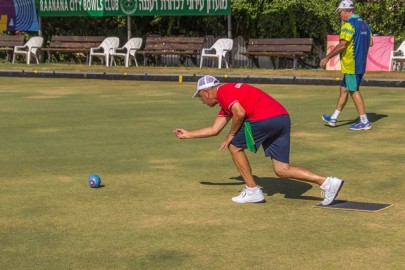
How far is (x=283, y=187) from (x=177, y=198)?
107 centimetres

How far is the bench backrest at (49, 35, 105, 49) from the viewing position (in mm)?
28016

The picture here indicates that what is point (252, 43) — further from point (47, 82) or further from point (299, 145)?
point (299, 145)

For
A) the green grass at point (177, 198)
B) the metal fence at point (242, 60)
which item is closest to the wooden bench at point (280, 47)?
the metal fence at point (242, 60)

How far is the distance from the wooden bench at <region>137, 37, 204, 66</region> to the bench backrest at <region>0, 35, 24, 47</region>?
3.99 metres

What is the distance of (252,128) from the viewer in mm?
8078

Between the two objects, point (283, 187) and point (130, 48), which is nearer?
point (283, 187)

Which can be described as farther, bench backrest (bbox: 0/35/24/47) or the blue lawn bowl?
bench backrest (bbox: 0/35/24/47)

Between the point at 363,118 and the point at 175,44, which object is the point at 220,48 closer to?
the point at 175,44

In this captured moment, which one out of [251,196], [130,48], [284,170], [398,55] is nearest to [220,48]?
[130,48]

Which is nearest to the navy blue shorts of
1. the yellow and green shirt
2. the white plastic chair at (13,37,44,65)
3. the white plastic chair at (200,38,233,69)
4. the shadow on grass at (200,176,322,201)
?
the shadow on grass at (200,176,322,201)

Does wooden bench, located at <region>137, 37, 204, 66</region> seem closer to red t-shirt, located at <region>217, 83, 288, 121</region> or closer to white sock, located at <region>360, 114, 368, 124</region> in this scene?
white sock, located at <region>360, 114, 368, 124</region>

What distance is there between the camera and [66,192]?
8.88 m

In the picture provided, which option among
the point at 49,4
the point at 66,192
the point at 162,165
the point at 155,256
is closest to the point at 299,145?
the point at 162,165

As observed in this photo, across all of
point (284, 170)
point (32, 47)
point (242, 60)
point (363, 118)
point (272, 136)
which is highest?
point (272, 136)
